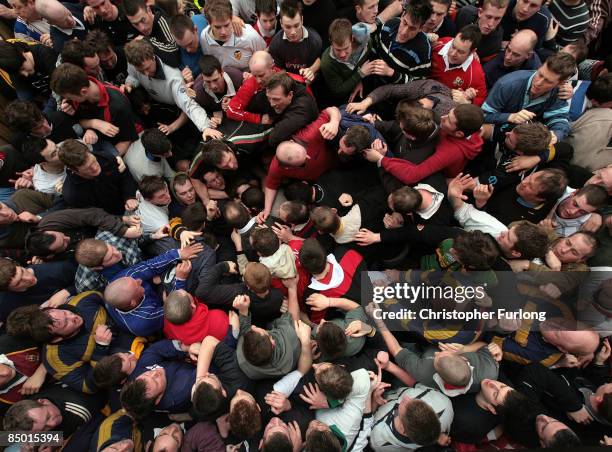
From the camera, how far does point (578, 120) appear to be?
4.24 m

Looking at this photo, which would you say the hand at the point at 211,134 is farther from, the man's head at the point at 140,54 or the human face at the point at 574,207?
the human face at the point at 574,207

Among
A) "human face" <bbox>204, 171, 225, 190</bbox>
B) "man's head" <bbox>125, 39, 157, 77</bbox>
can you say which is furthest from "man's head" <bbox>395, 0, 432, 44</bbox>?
"man's head" <bbox>125, 39, 157, 77</bbox>

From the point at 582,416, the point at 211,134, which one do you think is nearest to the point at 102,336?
the point at 211,134

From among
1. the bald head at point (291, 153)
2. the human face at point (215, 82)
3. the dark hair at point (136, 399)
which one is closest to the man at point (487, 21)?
the bald head at point (291, 153)

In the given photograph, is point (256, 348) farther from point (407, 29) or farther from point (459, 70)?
point (459, 70)

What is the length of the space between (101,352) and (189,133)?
285 centimetres

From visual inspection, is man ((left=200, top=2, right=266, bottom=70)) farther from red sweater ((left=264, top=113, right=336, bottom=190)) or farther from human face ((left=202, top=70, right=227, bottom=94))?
red sweater ((left=264, top=113, right=336, bottom=190))

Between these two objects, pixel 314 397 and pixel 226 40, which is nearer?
pixel 314 397

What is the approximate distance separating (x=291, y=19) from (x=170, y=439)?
4224 millimetres

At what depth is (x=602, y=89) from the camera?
13.6 ft

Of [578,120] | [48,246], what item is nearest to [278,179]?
[48,246]

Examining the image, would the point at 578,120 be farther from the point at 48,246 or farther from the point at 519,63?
the point at 48,246

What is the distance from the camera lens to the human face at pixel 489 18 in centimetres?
428

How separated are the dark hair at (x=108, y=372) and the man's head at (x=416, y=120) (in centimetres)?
341
